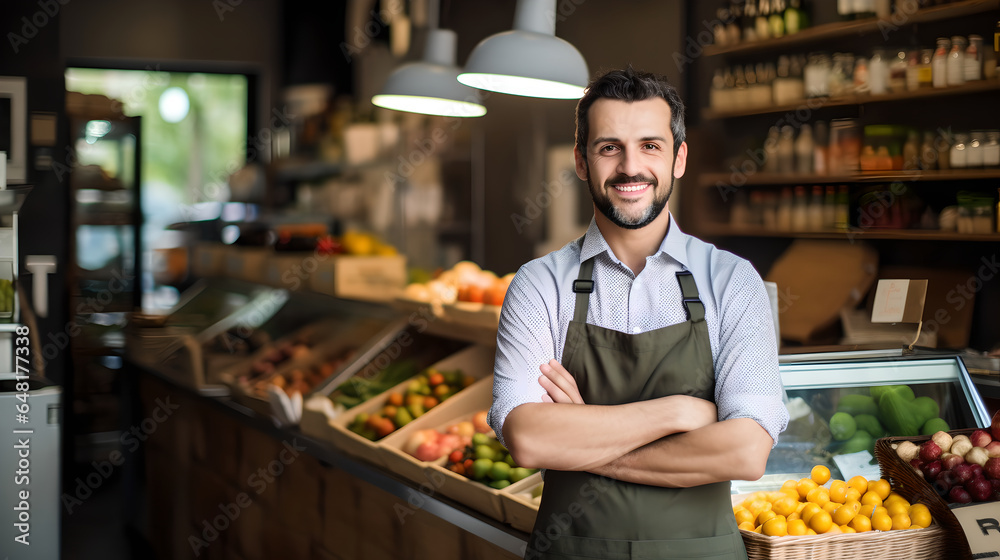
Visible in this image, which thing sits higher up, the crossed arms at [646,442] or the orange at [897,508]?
the crossed arms at [646,442]

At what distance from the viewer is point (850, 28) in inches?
163

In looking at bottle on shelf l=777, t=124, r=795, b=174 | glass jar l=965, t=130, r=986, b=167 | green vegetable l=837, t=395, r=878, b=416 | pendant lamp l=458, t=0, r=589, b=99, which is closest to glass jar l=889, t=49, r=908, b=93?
glass jar l=965, t=130, r=986, b=167

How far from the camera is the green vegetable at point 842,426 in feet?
7.08

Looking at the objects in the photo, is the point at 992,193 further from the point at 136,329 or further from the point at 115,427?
the point at 115,427

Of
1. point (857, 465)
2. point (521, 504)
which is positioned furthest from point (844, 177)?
point (521, 504)

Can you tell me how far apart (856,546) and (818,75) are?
3.22 m

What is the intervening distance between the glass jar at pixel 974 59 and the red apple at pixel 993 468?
7.75ft

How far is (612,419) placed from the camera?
4.57 ft

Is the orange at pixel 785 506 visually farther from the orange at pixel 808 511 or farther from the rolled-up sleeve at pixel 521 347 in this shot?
the rolled-up sleeve at pixel 521 347

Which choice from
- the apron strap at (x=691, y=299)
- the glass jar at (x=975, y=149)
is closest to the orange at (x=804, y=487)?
the apron strap at (x=691, y=299)

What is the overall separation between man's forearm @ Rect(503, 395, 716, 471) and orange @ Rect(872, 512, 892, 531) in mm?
623

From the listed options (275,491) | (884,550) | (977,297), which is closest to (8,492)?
(275,491)

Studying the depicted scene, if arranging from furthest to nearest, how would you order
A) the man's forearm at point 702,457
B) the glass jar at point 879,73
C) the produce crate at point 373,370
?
the glass jar at point 879,73, the produce crate at point 373,370, the man's forearm at point 702,457

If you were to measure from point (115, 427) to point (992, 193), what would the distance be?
20.4ft
